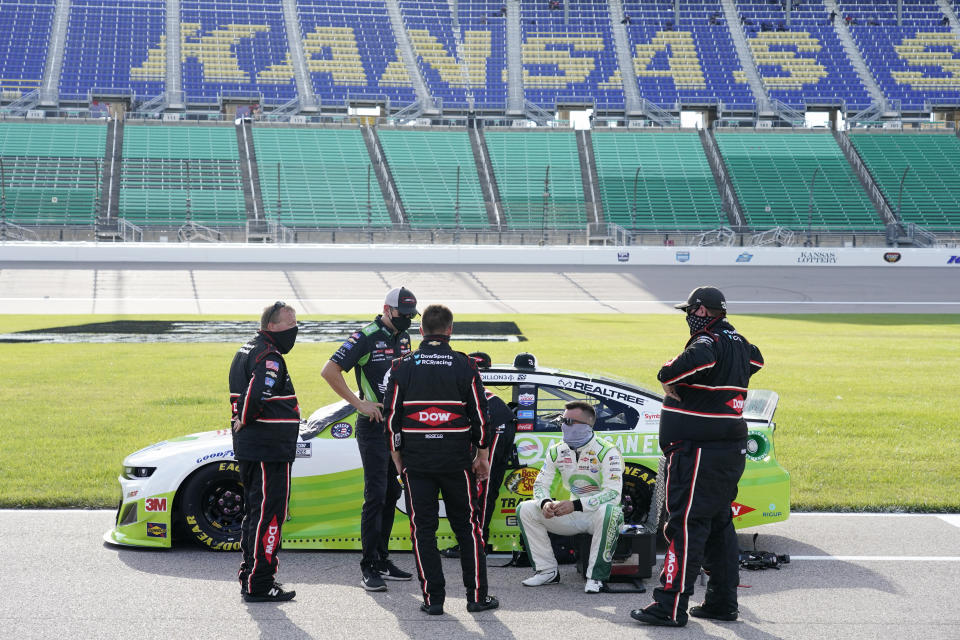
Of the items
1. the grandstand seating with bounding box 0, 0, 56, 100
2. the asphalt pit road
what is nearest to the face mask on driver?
the asphalt pit road

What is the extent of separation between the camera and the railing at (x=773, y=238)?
43219mm

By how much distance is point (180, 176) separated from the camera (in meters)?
48.8

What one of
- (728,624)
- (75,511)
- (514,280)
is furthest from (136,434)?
(514,280)

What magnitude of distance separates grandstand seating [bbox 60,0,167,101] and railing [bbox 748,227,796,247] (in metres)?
34.6

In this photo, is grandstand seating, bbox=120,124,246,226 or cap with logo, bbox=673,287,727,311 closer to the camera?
cap with logo, bbox=673,287,727,311

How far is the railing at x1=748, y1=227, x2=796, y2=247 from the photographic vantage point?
43219 millimetres

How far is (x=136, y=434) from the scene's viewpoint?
35.3 ft

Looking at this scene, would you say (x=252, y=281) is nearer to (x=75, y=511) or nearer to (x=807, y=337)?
(x=807, y=337)

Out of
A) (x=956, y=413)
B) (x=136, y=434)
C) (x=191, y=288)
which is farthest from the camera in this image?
(x=191, y=288)

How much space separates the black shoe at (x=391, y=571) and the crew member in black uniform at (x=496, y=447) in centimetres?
44

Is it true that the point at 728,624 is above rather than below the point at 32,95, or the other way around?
below

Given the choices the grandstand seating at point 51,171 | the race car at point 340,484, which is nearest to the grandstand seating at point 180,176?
the grandstand seating at point 51,171

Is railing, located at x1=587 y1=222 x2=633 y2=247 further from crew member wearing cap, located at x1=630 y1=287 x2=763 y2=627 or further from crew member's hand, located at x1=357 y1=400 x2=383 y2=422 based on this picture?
crew member wearing cap, located at x1=630 y1=287 x2=763 y2=627

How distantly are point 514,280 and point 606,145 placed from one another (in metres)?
22.2
